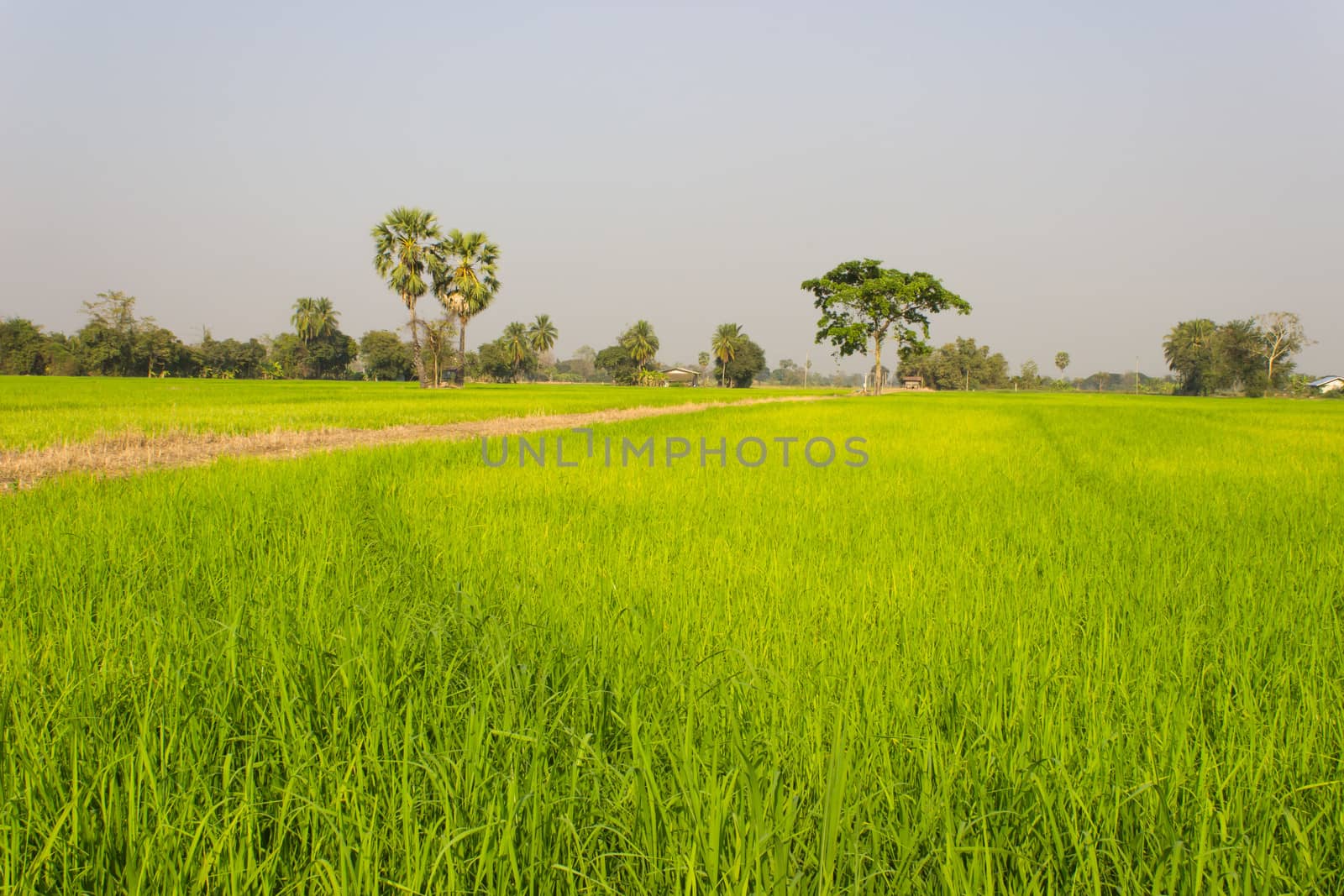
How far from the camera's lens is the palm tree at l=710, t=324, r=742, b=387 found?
287 feet

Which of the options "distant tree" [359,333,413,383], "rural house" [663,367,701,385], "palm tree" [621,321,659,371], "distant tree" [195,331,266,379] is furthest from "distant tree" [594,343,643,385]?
"distant tree" [195,331,266,379]

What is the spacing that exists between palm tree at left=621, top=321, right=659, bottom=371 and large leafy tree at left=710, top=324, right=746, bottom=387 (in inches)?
366

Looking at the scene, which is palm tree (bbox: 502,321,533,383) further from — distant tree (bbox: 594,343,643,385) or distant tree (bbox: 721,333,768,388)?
distant tree (bbox: 721,333,768,388)

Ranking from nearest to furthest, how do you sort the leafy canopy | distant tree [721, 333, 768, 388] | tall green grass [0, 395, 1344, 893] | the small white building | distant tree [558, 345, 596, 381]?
tall green grass [0, 395, 1344, 893] → the leafy canopy → the small white building → distant tree [721, 333, 768, 388] → distant tree [558, 345, 596, 381]

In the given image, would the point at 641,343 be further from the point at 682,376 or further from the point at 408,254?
the point at 408,254

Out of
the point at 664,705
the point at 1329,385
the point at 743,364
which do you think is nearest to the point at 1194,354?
the point at 1329,385

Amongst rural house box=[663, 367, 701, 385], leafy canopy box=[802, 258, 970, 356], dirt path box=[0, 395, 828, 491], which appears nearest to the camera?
dirt path box=[0, 395, 828, 491]

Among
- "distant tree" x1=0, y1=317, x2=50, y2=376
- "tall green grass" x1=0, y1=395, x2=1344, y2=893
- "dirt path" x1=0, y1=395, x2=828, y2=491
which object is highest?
"distant tree" x1=0, y1=317, x2=50, y2=376

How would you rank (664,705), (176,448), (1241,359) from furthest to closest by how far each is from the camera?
(1241,359)
(176,448)
(664,705)

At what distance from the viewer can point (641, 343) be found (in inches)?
3263

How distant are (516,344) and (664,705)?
84461 mm

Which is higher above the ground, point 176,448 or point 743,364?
point 743,364

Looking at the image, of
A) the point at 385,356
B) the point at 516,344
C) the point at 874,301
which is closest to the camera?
the point at 874,301

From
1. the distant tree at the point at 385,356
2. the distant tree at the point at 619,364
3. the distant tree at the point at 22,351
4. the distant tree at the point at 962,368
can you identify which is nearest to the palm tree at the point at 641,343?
the distant tree at the point at 619,364
